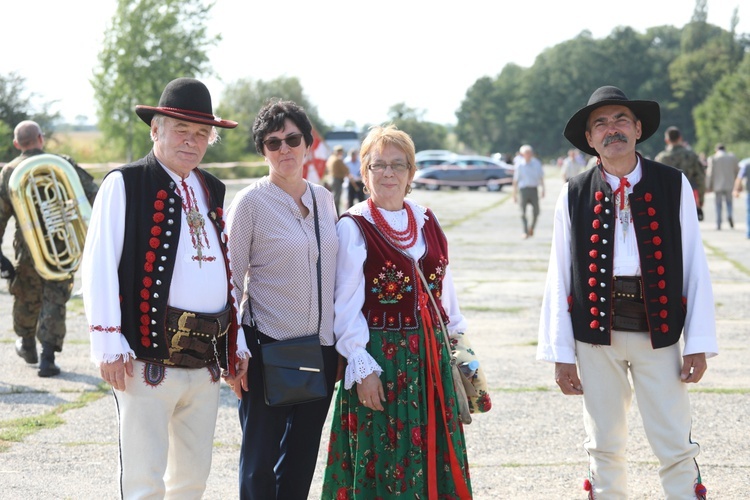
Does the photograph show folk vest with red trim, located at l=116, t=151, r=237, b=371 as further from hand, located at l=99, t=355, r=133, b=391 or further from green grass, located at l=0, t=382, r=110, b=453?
green grass, located at l=0, t=382, r=110, b=453

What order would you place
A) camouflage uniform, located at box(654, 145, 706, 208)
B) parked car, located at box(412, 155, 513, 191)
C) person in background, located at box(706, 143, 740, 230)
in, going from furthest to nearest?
parked car, located at box(412, 155, 513, 191) → person in background, located at box(706, 143, 740, 230) → camouflage uniform, located at box(654, 145, 706, 208)

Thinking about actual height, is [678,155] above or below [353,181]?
above

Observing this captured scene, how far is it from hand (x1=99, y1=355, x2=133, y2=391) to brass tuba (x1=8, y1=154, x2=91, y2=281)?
425 cm

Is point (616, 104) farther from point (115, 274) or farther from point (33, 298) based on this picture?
point (33, 298)

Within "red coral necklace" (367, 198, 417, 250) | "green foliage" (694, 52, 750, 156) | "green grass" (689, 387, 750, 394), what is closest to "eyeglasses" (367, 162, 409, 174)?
"red coral necklace" (367, 198, 417, 250)

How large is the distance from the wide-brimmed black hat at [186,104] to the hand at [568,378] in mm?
1771

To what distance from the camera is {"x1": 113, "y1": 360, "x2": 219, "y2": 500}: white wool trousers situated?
12.1ft

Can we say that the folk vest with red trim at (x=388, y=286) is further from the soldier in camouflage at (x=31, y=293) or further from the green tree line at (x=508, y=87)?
the green tree line at (x=508, y=87)

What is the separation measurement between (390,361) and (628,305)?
1015 mm

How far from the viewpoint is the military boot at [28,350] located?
797 cm

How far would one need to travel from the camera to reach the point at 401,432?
4.18 metres

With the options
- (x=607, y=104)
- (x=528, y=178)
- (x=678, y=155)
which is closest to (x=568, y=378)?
(x=607, y=104)

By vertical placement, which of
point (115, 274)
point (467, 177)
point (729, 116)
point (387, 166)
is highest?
point (729, 116)

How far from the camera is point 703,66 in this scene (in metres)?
110
